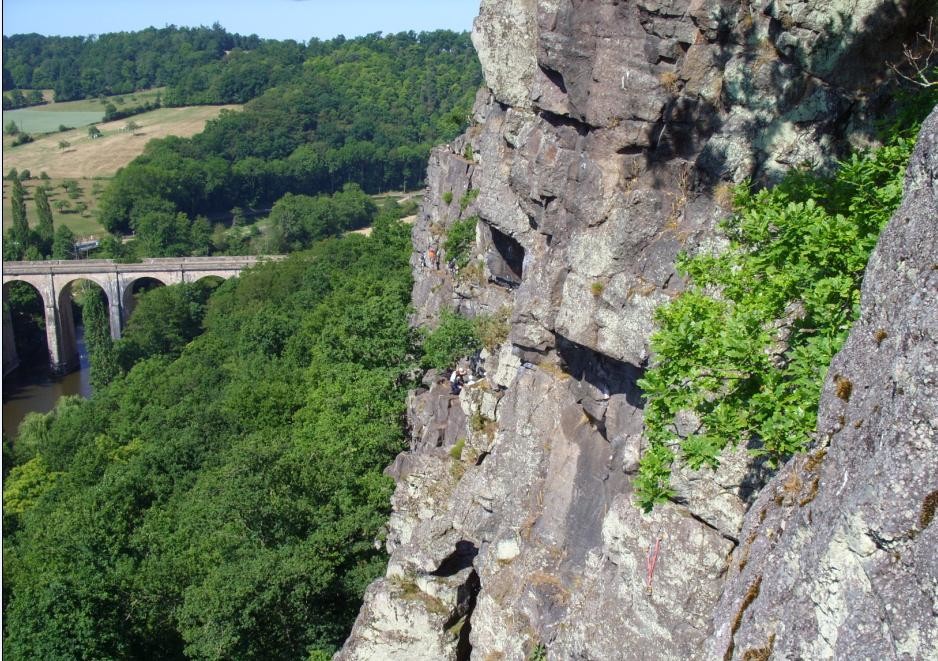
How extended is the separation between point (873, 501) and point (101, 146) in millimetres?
168978

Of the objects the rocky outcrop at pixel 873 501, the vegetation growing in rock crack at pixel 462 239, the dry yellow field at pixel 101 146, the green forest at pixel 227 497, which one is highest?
the rocky outcrop at pixel 873 501

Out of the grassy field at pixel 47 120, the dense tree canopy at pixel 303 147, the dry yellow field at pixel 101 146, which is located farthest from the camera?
the grassy field at pixel 47 120

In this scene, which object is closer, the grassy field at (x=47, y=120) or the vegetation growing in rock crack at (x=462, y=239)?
the vegetation growing in rock crack at (x=462, y=239)

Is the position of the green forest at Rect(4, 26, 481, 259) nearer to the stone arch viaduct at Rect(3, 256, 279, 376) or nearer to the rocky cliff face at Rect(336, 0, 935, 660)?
the stone arch viaduct at Rect(3, 256, 279, 376)

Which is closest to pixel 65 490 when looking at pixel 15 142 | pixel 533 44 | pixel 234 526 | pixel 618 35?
pixel 234 526

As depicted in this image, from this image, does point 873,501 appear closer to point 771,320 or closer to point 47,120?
point 771,320

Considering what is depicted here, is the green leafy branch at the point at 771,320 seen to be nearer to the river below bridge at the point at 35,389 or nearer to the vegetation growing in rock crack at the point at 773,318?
the vegetation growing in rock crack at the point at 773,318

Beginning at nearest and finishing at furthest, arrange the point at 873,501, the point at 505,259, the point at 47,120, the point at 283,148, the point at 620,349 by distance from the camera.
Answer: the point at 873,501, the point at 620,349, the point at 505,259, the point at 283,148, the point at 47,120

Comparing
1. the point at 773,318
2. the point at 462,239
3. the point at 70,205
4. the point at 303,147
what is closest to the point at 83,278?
the point at 70,205

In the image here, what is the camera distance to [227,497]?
27359 millimetres

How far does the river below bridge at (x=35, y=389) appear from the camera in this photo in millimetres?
77463

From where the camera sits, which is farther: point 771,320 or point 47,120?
point 47,120

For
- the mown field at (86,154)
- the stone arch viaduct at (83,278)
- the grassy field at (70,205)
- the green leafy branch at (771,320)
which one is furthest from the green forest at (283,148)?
the green leafy branch at (771,320)

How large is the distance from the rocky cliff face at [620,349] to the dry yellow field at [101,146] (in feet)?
466
